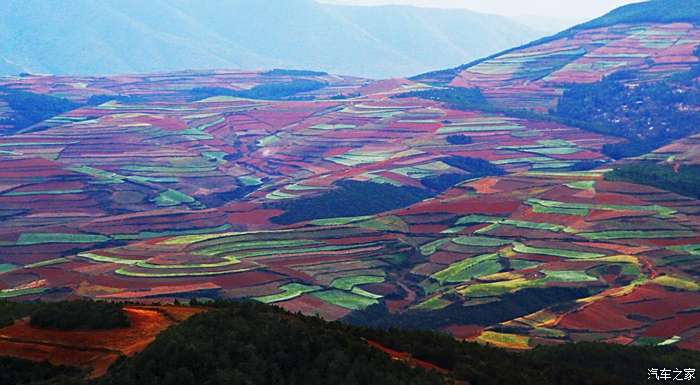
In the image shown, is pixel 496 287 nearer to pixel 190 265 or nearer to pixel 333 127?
pixel 190 265

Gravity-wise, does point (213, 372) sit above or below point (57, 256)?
above

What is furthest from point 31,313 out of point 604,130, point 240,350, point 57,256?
point 604,130

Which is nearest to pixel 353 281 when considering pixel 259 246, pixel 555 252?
pixel 259 246

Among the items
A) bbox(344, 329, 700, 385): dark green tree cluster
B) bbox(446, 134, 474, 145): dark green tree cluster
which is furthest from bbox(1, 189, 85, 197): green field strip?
bbox(344, 329, 700, 385): dark green tree cluster

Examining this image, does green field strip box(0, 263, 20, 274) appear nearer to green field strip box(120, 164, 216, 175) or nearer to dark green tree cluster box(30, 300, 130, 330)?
green field strip box(120, 164, 216, 175)

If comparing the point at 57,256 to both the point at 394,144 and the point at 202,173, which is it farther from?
the point at 394,144

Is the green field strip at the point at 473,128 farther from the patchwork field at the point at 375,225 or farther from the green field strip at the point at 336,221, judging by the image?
the green field strip at the point at 336,221
